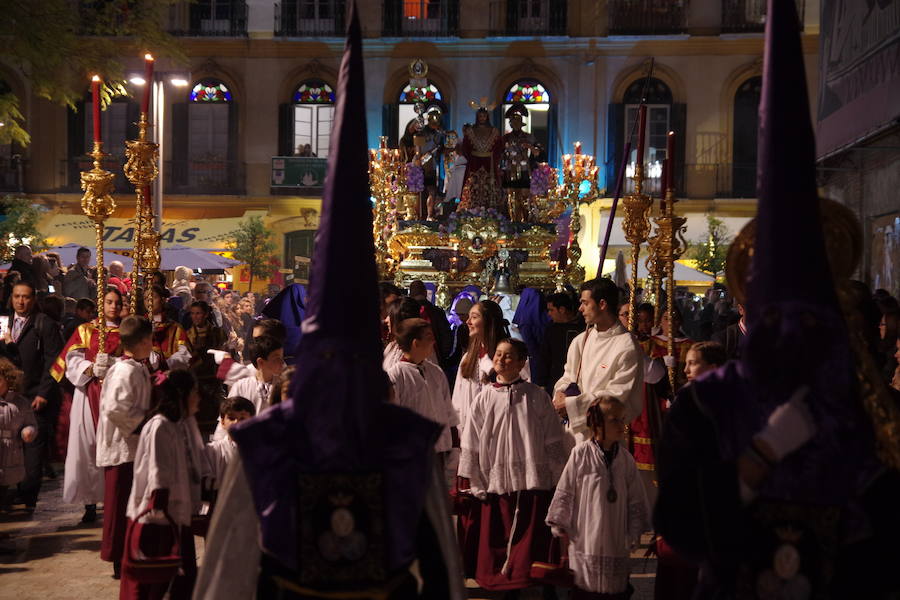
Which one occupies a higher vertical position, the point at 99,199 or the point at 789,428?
the point at 99,199

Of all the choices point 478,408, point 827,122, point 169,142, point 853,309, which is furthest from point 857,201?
point 169,142

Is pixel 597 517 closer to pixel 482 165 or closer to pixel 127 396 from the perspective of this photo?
pixel 127 396

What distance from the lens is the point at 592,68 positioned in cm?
3106

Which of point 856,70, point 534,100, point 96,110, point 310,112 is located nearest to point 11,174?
point 310,112

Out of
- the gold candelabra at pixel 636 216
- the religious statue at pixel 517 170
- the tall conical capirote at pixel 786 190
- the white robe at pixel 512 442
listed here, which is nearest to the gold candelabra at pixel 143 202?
the white robe at pixel 512 442

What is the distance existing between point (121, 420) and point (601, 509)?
272 cm

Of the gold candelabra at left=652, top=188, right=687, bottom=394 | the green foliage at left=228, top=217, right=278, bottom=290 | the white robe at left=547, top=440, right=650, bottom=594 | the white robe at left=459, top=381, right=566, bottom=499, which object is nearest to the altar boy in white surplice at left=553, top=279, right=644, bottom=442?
the white robe at left=459, top=381, right=566, bottom=499

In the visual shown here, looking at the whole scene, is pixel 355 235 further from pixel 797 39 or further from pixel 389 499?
pixel 797 39

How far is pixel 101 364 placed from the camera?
742 centimetres

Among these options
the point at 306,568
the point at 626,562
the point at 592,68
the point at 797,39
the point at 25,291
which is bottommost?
the point at 626,562

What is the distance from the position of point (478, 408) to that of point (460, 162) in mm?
Answer: 9215

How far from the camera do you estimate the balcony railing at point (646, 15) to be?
1228 inches

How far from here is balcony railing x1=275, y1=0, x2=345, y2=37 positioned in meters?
32.2

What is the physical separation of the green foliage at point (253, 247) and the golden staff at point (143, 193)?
20.6 m
